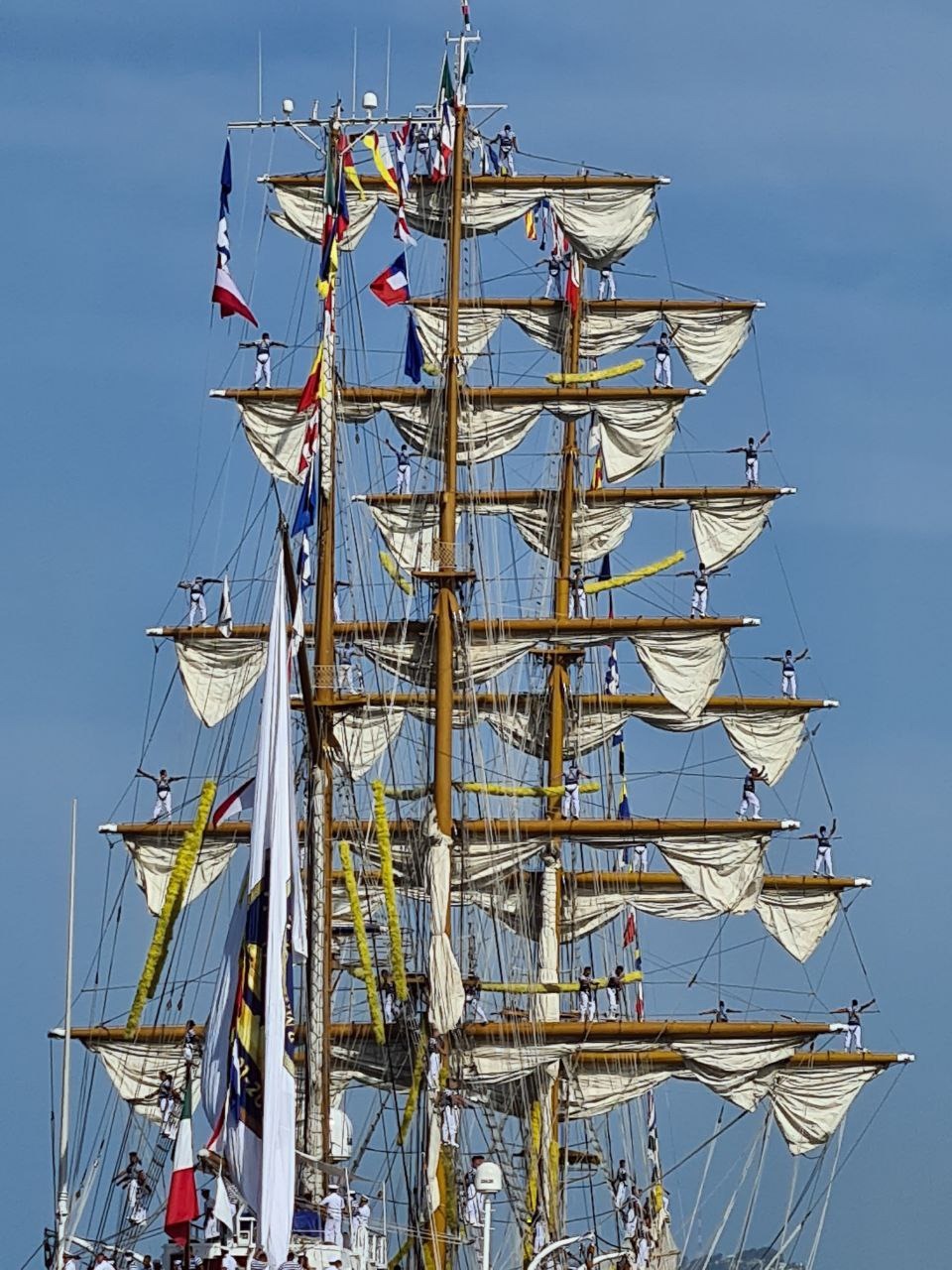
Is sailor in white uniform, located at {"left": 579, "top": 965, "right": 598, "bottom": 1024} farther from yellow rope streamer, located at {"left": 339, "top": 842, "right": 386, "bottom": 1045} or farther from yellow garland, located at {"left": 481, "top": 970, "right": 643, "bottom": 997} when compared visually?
yellow rope streamer, located at {"left": 339, "top": 842, "right": 386, "bottom": 1045}

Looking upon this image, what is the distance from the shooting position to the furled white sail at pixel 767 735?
98.2 m

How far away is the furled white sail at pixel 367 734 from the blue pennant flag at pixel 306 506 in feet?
43.1

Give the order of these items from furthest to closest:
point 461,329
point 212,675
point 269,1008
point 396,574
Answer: point 461,329, point 212,675, point 396,574, point 269,1008

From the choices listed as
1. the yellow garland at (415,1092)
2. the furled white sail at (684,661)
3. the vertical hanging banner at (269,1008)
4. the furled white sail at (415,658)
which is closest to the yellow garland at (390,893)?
the yellow garland at (415,1092)

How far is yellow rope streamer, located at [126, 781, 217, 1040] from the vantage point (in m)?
70.9

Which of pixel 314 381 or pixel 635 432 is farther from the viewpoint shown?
pixel 635 432

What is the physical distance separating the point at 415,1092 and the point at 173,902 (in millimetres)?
13598

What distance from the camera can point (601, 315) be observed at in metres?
101

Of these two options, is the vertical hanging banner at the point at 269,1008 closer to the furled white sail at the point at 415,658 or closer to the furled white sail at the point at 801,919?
the furled white sail at the point at 415,658

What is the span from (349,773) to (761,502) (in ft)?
76.8

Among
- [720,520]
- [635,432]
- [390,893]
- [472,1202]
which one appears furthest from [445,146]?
[472,1202]

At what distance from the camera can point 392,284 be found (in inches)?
3319

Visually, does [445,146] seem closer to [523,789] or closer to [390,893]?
[523,789]

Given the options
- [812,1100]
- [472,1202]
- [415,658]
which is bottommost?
[472,1202]
